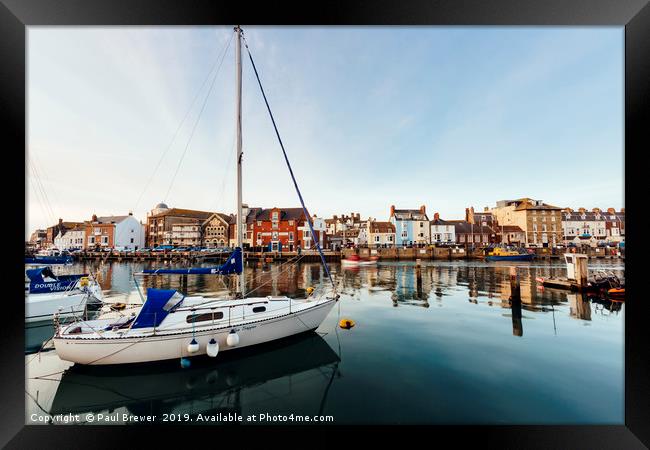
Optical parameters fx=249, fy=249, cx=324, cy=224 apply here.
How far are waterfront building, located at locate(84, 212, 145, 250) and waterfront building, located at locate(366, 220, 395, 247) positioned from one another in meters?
43.6

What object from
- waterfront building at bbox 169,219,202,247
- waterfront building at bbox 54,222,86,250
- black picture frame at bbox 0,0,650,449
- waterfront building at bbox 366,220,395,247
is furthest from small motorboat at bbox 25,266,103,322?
waterfront building at bbox 54,222,86,250

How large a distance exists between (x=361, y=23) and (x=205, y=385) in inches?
288

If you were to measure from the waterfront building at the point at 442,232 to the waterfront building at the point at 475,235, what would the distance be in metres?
0.77

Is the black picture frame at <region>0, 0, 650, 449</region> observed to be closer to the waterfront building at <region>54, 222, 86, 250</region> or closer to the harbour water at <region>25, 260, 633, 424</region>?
the harbour water at <region>25, 260, 633, 424</region>

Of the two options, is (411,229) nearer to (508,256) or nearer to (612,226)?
(508,256)

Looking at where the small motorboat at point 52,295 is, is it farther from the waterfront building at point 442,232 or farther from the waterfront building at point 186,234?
the waterfront building at point 442,232

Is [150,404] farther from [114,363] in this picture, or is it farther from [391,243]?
[391,243]

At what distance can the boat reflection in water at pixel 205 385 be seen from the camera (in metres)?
4.78

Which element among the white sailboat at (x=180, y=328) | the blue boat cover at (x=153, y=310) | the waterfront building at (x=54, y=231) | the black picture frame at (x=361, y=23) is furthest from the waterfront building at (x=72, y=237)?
the black picture frame at (x=361, y=23)

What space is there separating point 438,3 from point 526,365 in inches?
307

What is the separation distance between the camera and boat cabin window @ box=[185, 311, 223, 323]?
6375mm
